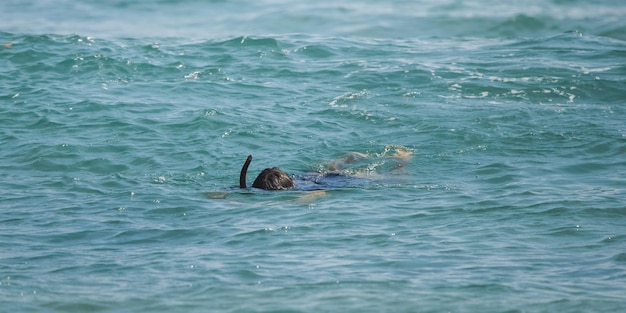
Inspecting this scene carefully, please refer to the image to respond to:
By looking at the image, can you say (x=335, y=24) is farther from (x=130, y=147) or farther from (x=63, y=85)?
(x=130, y=147)

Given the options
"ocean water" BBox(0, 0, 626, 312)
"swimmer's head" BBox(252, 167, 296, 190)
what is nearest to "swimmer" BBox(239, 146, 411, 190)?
"swimmer's head" BBox(252, 167, 296, 190)

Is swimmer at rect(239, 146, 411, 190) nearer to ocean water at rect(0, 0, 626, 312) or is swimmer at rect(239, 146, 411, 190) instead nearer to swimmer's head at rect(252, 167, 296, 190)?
swimmer's head at rect(252, 167, 296, 190)

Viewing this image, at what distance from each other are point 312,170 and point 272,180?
1.31 m

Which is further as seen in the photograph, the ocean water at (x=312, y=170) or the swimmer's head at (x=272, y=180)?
the swimmer's head at (x=272, y=180)

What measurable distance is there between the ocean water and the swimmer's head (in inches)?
6.6

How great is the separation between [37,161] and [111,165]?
95 centimetres

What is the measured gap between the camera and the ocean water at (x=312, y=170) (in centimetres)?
720

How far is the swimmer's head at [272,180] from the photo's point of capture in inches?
377

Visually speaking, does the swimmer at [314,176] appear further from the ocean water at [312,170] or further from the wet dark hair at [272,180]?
the ocean water at [312,170]

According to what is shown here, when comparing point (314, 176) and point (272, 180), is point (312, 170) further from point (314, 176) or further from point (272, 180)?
point (272, 180)

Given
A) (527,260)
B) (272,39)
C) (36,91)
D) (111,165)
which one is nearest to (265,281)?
(527,260)

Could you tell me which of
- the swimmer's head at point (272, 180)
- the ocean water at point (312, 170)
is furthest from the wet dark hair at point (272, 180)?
the ocean water at point (312, 170)

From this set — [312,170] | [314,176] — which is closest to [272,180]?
[314,176]

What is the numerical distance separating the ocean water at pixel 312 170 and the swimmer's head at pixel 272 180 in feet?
0.55
